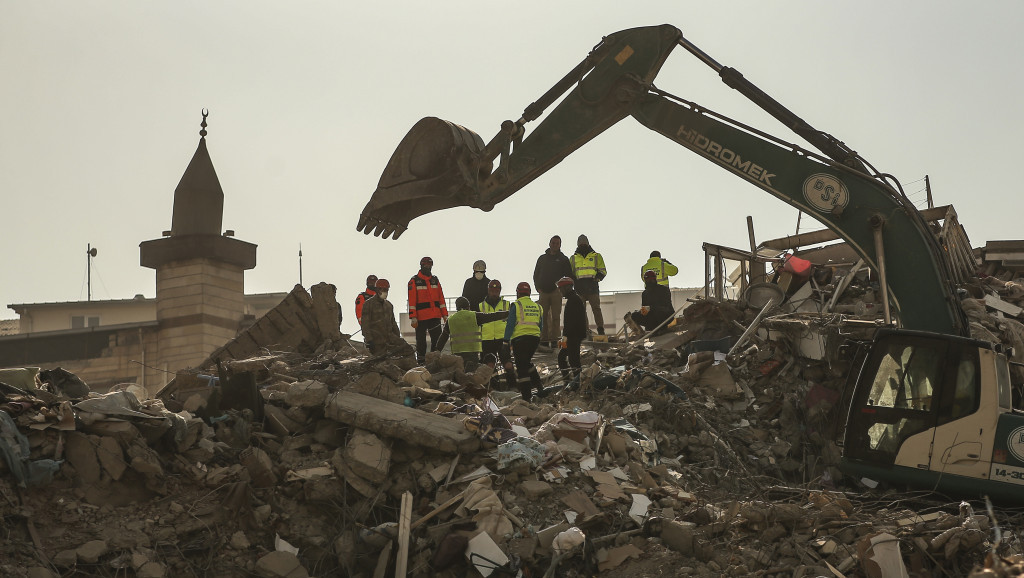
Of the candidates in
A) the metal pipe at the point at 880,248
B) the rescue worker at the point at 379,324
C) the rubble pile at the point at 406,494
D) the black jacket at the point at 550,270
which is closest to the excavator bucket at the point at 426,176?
the rubble pile at the point at 406,494

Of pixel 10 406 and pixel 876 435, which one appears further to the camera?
pixel 876 435

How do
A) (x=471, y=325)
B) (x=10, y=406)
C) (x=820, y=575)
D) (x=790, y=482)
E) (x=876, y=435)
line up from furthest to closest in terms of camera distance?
(x=471, y=325)
(x=790, y=482)
(x=876, y=435)
(x=10, y=406)
(x=820, y=575)

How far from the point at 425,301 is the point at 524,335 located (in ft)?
6.98

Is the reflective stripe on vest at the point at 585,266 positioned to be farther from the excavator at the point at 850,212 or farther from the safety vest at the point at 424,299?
the excavator at the point at 850,212

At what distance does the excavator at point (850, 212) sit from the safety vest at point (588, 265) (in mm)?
5006

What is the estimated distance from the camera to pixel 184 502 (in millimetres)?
7887

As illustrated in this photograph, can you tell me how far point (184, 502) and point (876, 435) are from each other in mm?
5740

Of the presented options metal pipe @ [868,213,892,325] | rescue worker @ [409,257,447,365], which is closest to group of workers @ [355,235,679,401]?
rescue worker @ [409,257,447,365]

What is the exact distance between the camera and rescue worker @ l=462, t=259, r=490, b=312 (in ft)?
45.3

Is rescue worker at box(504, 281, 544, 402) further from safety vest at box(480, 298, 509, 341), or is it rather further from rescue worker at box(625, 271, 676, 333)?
rescue worker at box(625, 271, 676, 333)

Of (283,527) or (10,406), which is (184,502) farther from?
(10,406)

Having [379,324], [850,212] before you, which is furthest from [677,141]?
[379,324]

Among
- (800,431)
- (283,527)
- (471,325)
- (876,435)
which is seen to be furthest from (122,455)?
(800,431)

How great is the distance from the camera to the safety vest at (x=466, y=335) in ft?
38.5
